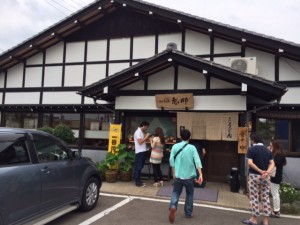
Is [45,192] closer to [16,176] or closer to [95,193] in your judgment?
[16,176]

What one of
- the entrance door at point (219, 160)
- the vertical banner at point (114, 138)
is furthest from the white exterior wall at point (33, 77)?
the entrance door at point (219, 160)

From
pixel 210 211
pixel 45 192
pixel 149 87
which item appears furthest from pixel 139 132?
pixel 45 192

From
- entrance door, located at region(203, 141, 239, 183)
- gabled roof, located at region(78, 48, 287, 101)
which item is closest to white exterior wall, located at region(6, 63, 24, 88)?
gabled roof, located at region(78, 48, 287, 101)

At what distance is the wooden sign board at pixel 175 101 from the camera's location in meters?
8.77

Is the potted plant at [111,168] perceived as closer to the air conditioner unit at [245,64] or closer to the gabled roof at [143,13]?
the air conditioner unit at [245,64]

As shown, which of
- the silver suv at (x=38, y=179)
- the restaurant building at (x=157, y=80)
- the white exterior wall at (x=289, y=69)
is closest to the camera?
the silver suv at (x=38, y=179)

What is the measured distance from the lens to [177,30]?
1042 centimetres

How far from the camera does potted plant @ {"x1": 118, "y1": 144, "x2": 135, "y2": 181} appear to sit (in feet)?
29.3

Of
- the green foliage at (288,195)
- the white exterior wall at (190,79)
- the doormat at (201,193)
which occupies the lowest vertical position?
the doormat at (201,193)

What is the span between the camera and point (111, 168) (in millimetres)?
8961

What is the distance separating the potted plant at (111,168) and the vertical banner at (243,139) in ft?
12.6

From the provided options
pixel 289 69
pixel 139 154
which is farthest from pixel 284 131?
pixel 139 154

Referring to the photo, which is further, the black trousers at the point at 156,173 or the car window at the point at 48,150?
the black trousers at the point at 156,173

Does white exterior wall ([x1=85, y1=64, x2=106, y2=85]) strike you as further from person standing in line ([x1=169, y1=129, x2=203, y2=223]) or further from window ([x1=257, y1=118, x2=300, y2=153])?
person standing in line ([x1=169, y1=129, x2=203, y2=223])
